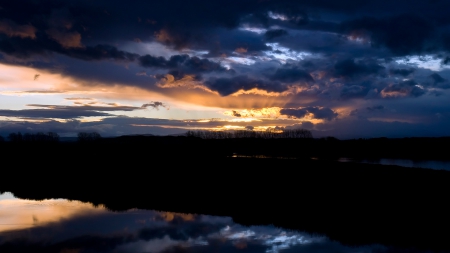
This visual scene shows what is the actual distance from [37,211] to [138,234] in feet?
37.1

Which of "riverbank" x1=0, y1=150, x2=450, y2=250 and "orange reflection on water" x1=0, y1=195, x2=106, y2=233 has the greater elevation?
"riverbank" x1=0, y1=150, x2=450, y2=250

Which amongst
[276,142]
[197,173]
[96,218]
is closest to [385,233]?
[96,218]

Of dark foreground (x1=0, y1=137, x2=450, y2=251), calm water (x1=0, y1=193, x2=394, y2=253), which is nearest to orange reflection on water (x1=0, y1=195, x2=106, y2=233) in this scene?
calm water (x1=0, y1=193, x2=394, y2=253)

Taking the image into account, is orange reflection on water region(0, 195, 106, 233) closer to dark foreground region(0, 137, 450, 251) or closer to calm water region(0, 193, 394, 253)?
calm water region(0, 193, 394, 253)

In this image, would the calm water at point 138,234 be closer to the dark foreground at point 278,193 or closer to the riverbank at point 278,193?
the riverbank at point 278,193

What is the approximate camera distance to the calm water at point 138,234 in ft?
55.0

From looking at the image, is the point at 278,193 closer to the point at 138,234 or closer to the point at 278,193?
the point at 278,193

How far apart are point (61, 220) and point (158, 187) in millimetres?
13872

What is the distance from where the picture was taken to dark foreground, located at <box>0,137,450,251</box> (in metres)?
20.1

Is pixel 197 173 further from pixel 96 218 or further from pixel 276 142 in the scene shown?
pixel 276 142

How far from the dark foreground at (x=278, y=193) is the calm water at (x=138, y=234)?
1724 mm

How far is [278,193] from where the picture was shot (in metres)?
30.7

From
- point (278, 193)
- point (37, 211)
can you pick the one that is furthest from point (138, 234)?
point (278, 193)

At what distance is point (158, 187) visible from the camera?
37.0 meters
